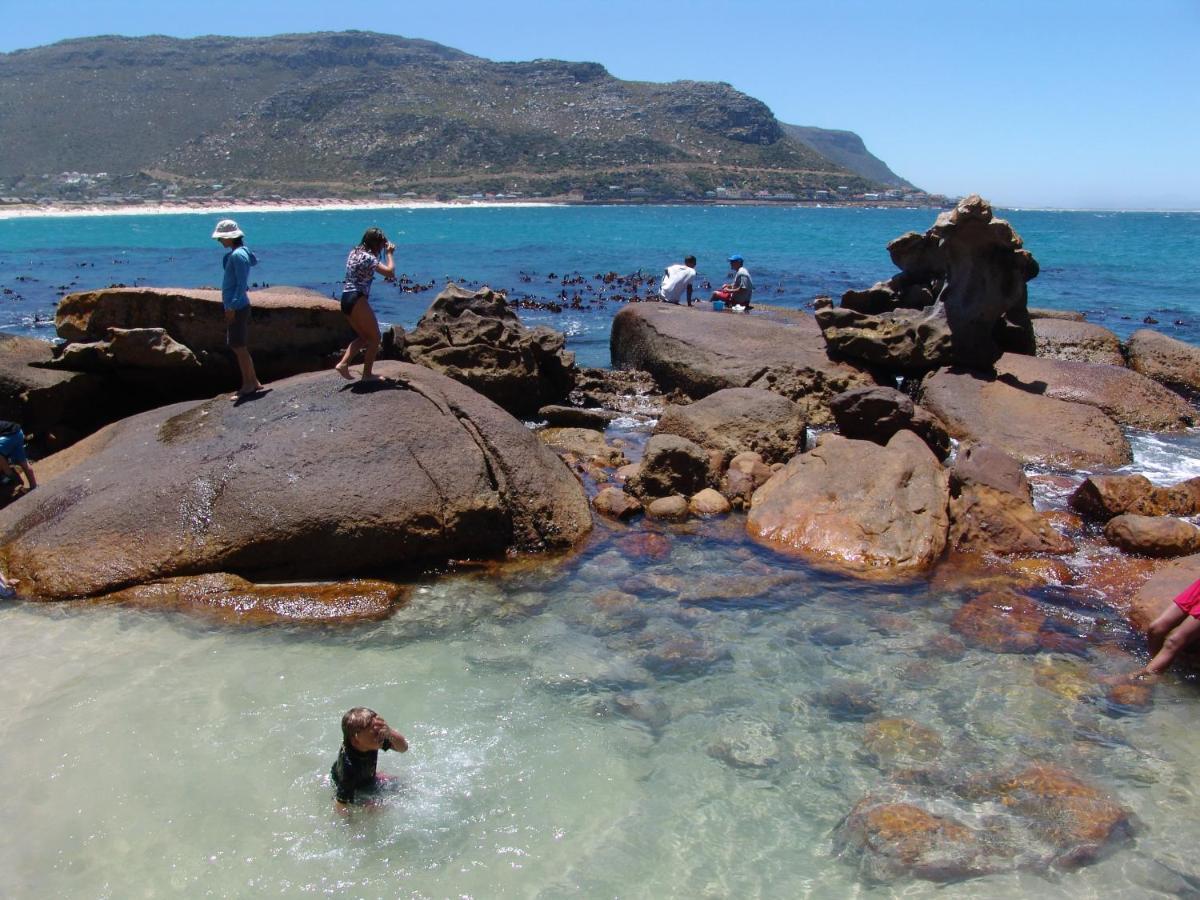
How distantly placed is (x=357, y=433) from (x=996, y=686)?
5.36 m

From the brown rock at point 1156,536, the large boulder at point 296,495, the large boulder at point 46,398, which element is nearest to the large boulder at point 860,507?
the brown rock at point 1156,536

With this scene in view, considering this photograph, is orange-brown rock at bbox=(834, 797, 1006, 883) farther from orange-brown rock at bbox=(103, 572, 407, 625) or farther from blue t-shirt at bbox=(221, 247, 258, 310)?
blue t-shirt at bbox=(221, 247, 258, 310)

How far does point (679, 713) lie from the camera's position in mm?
5965

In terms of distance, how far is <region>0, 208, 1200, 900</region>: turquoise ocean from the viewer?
464 centimetres

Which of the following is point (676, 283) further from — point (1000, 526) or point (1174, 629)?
point (1174, 629)

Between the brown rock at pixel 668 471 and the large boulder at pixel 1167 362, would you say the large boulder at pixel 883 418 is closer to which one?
the brown rock at pixel 668 471

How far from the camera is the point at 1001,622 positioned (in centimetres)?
710

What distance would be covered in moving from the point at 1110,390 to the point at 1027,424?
257cm

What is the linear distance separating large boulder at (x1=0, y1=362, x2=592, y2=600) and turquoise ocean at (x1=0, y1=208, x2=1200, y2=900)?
1.29 feet

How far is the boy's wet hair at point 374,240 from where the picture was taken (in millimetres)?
8625

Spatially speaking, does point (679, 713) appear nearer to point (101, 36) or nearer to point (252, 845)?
point (252, 845)

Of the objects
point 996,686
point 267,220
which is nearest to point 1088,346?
point 996,686

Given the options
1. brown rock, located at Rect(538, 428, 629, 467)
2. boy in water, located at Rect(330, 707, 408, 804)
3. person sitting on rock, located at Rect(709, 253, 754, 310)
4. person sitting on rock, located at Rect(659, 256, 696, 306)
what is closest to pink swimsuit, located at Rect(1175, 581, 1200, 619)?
boy in water, located at Rect(330, 707, 408, 804)

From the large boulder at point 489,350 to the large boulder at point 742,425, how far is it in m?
2.23
